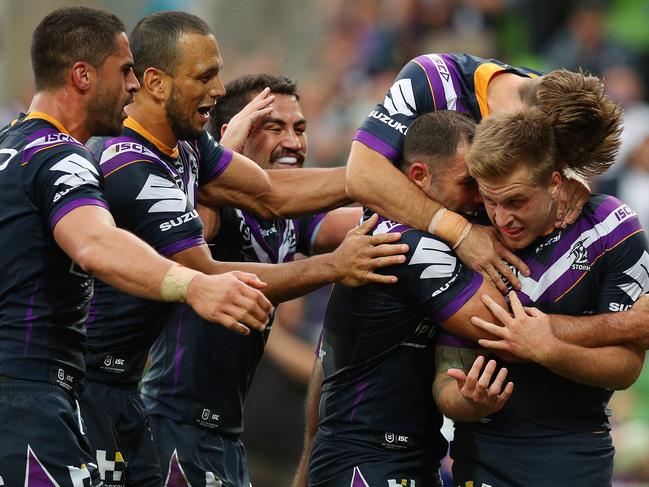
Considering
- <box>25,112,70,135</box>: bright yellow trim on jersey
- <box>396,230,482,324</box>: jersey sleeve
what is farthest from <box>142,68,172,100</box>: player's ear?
<box>396,230,482,324</box>: jersey sleeve

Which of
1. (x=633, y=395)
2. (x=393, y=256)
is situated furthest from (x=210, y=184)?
(x=633, y=395)

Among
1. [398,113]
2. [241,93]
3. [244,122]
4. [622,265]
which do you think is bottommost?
[622,265]

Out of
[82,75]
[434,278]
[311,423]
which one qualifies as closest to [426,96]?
[434,278]

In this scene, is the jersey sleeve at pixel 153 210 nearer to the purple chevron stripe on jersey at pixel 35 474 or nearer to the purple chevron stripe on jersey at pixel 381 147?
the purple chevron stripe on jersey at pixel 381 147

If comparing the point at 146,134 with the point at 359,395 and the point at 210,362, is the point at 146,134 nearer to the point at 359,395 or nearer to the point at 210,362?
the point at 210,362

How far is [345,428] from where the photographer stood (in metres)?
5.58

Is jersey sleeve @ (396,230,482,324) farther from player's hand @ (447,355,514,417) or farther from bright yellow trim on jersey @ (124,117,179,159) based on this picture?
bright yellow trim on jersey @ (124,117,179,159)

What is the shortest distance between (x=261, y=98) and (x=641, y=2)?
8658 millimetres

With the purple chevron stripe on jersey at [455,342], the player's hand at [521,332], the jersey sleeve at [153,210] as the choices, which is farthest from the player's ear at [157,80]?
the player's hand at [521,332]

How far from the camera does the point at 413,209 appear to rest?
5.45 m

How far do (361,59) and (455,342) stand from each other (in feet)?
33.7

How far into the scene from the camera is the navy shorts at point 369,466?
5.42 metres

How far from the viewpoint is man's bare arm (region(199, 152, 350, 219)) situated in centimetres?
630

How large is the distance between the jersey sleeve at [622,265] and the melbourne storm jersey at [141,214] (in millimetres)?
1893
